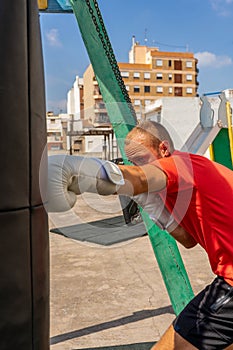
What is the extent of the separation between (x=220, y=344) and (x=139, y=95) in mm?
55326

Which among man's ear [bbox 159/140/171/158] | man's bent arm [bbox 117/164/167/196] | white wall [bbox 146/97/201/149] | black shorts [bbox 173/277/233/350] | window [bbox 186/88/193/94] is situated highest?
window [bbox 186/88/193/94]

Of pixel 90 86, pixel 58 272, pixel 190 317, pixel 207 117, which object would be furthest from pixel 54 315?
pixel 90 86

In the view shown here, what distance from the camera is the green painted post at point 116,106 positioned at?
2.24m

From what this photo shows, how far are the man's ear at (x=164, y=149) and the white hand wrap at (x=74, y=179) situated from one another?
363 millimetres

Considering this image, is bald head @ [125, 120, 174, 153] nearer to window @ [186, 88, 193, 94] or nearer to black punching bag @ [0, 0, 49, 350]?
black punching bag @ [0, 0, 49, 350]

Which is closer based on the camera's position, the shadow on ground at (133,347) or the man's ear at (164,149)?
the man's ear at (164,149)

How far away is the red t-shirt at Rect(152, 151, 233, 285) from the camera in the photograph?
4.96 feet

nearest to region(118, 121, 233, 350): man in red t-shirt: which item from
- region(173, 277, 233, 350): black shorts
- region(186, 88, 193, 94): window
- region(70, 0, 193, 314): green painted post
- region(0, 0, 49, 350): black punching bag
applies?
region(173, 277, 233, 350): black shorts

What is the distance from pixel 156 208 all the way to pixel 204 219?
0.19 meters

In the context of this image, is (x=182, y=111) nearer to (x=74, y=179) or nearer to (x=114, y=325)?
(x=114, y=325)

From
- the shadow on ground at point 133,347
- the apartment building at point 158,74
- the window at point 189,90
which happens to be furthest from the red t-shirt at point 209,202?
the window at point 189,90

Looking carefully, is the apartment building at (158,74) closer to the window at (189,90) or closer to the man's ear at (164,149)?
the window at (189,90)

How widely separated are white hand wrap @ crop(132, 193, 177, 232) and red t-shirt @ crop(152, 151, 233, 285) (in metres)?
0.04

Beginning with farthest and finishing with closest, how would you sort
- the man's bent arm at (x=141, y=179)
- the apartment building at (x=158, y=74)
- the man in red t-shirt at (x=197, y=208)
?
1. the apartment building at (x=158, y=74)
2. the man in red t-shirt at (x=197, y=208)
3. the man's bent arm at (x=141, y=179)
